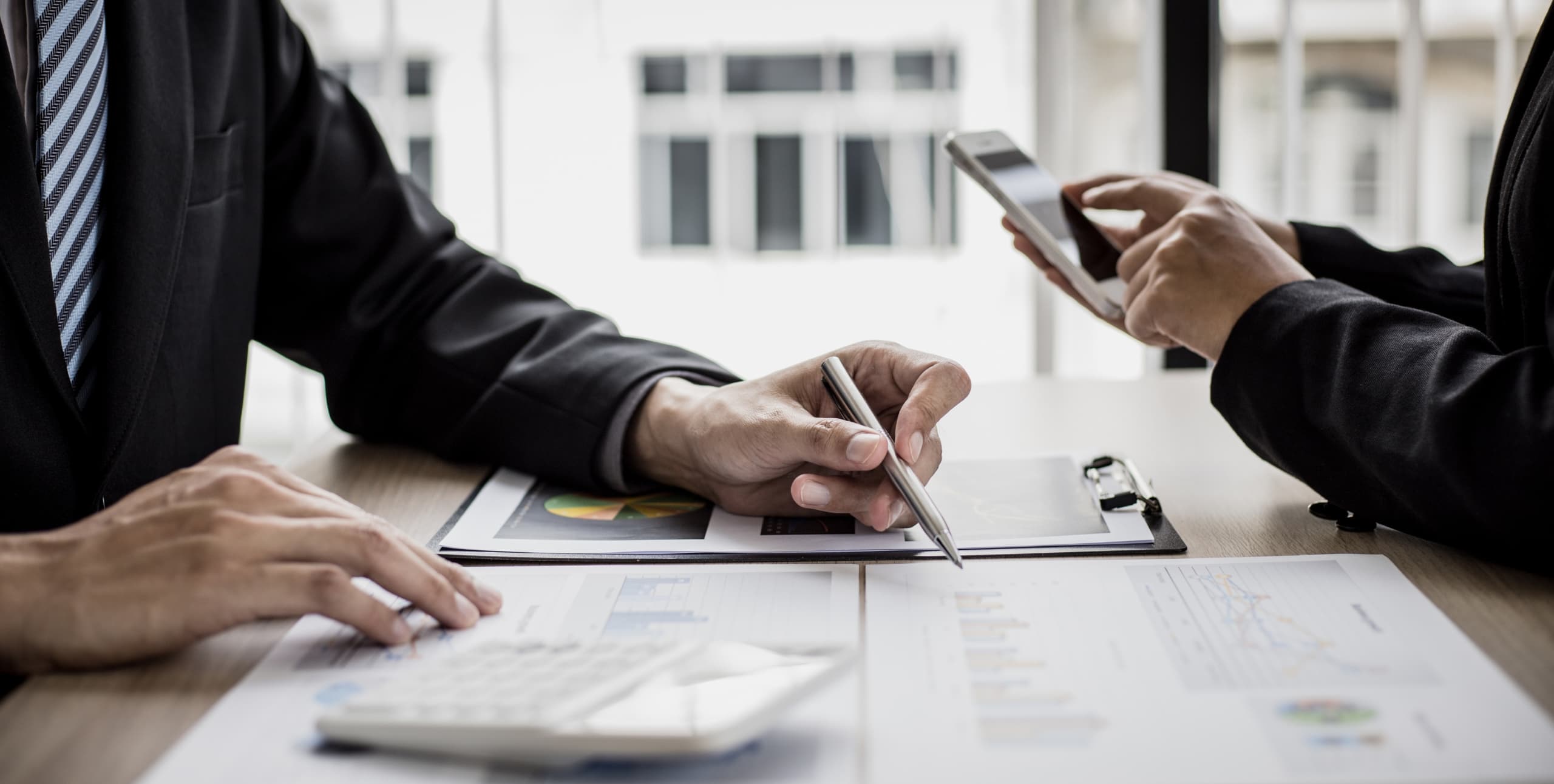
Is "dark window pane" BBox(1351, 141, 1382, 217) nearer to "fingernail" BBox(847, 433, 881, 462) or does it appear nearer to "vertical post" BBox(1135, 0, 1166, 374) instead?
"vertical post" BBox(1135, 0, 1166, 374)

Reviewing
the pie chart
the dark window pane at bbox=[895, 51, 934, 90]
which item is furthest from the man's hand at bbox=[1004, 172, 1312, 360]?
the dark window pane at bbox=[895, 51, 934, 90]

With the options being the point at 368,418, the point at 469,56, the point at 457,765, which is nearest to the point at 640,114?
the point at 469,56

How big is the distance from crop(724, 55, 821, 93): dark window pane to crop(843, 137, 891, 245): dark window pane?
0.21 meters

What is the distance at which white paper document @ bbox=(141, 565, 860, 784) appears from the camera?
1.47 ft

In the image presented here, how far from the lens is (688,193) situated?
3.09 metres

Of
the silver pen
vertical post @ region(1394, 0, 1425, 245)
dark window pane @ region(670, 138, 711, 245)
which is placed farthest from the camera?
dark window pane @ region(670, 138, 711, 245)

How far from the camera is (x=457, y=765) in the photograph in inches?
17.9

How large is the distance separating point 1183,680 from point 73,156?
30.5 inches

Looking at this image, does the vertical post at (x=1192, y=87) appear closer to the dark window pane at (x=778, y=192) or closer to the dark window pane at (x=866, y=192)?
the dark window pane at (x=866, y=192)

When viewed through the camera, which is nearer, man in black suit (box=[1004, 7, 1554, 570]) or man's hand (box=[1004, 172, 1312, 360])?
man in black suit (box=[1004, 7, 1554, 570])

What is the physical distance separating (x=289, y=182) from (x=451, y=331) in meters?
0.21

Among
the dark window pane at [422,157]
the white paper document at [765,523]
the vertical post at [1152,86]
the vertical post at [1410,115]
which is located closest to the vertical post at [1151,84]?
the vertical post at [1152,86]

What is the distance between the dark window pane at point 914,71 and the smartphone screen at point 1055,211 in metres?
1.82

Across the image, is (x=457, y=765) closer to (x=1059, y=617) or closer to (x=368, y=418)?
(x=1059, y=617)
